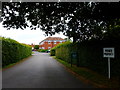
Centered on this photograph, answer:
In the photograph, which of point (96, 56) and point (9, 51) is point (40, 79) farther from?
point (9, 51)

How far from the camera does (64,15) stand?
975cm

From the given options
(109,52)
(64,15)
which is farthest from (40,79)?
(64,15)

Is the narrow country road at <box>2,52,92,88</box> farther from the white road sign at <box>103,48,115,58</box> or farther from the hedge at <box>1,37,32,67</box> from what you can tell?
the hedge at <box>1,37,32,67</box>

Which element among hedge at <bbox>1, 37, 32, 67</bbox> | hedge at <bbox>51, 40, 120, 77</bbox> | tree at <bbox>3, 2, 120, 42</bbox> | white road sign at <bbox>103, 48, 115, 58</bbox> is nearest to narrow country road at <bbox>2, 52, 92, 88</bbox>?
hedge at <bbox>51, 40, 120, 77</bbox>

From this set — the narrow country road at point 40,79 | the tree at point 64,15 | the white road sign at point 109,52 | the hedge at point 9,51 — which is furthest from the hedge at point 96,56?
the hedge at point 9,51

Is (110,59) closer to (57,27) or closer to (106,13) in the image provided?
(106,13)

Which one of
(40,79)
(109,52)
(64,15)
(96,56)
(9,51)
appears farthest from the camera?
(9,51)

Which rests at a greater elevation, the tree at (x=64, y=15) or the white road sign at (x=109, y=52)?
the tree at (x=64, y=15)

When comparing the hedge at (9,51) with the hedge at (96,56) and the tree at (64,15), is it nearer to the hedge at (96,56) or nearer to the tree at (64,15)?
the tree at (64,15)

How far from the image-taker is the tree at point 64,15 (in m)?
8.62

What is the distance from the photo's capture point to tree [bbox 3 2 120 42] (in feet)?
28.3

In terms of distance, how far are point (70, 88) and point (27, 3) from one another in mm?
6116

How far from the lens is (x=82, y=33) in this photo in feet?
38.0

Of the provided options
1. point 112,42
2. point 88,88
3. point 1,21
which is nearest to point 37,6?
point 1,21
